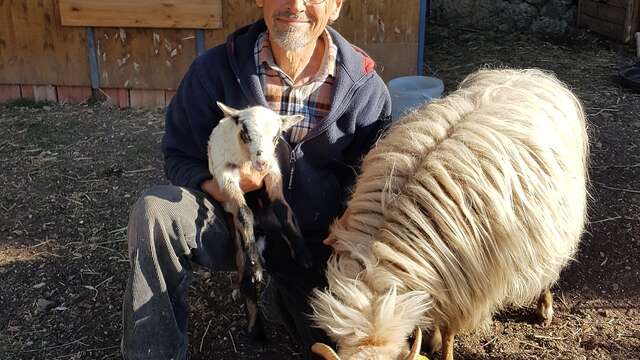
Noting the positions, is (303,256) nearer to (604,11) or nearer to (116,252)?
(116,252)

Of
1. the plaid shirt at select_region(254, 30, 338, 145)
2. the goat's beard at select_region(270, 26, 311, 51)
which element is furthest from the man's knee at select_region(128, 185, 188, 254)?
the goat's beard at select_region(270, 26, 311, 51)

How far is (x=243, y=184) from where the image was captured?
2580 millimetres

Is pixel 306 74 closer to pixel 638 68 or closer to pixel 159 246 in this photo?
pixel 159 246

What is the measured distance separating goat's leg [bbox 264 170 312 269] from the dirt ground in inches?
24.7

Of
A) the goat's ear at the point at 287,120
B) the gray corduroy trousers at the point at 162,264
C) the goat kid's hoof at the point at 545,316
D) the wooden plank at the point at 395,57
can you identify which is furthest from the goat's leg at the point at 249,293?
the wooden plank at the point at 395,57

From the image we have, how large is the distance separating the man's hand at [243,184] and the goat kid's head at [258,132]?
123 mm

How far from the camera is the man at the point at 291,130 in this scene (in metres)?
2.53

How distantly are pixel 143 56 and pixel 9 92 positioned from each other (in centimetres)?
137

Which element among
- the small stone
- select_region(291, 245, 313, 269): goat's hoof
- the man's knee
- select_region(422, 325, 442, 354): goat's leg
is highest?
the man's knee

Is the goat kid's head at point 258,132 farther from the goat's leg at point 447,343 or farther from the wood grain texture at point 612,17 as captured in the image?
the wood grain texture at point 612,17

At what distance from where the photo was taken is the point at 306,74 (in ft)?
9.20

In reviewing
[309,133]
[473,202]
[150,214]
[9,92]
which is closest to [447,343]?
[473,202]

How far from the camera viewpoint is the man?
99.4 inches

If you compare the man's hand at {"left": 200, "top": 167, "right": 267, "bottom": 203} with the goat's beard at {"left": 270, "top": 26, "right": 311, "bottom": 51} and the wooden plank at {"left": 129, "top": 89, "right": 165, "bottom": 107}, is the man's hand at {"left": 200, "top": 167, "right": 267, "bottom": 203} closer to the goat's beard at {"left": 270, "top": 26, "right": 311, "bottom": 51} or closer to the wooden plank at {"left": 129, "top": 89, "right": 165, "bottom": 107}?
the goat's beard at {"left": 270, "top": 26, "right": 311, "bottom": 51}
